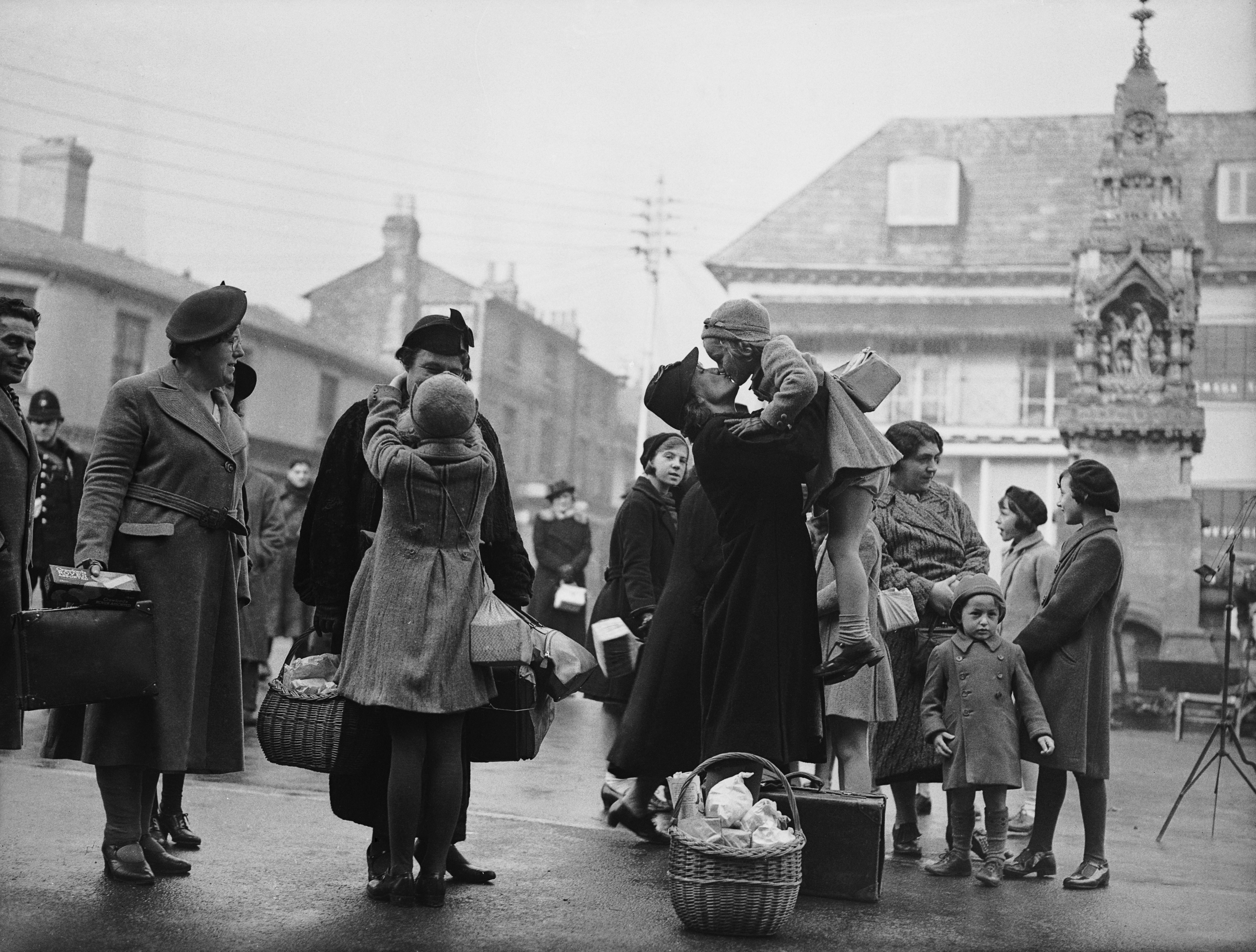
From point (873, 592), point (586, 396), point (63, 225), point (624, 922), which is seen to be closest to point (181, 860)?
point (624, 922)

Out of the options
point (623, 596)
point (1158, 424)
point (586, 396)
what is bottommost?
point (623, 596)

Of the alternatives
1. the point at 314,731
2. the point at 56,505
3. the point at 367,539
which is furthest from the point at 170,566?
the point at 56,505

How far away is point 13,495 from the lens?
16.8 feet

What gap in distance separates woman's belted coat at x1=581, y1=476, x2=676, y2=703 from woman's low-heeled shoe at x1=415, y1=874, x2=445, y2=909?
257 centimetres

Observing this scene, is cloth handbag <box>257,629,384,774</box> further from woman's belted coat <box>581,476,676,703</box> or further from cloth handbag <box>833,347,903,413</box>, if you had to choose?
woman's belted coat <box>581,476,676,703</box>

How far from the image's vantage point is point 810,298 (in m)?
30.9

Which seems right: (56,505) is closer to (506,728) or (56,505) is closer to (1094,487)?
(506,728)

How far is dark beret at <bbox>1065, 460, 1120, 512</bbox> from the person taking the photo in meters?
6.57

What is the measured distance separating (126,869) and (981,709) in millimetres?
3515

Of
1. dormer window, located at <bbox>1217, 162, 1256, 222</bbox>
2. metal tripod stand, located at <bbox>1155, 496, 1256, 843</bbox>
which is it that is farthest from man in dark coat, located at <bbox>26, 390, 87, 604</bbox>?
dormer window, located at <bbox>1217, 162, 1256, 222</bbox>

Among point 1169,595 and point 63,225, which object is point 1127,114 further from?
point 63,225

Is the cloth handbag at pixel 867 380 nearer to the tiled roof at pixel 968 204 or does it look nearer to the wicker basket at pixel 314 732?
the wicker basket at pixel 314 732

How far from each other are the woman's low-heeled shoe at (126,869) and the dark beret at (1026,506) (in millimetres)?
4692

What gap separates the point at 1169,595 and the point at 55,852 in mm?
13894
